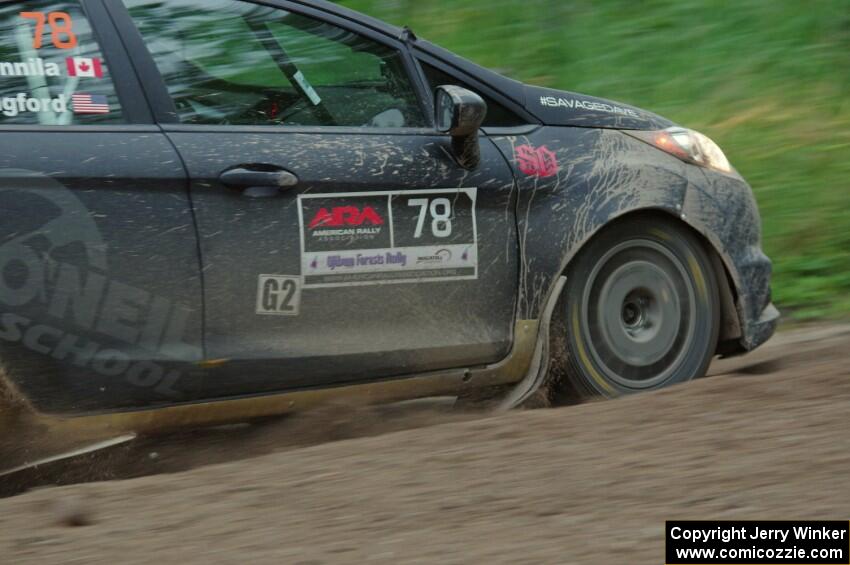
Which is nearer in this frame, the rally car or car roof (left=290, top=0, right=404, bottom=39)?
the rally car

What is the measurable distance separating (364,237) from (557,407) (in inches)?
41.3

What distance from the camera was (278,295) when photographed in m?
4.27

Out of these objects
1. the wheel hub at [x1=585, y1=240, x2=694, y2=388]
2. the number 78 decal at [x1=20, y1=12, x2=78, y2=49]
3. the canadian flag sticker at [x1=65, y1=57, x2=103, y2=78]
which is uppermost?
the number 78 decal at [x1=20, y1=12, x2=78, y2=49]

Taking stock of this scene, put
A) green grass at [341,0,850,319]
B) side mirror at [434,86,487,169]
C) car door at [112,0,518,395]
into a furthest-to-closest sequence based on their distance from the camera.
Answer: green grass at [341,0,850,319] < side mirror at [434,86,487,169] < car door at [112,0,518,395]

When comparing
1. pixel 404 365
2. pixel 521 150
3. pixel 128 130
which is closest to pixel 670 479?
pixel 404 365

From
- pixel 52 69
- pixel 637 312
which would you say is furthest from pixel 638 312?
pixel 52 69

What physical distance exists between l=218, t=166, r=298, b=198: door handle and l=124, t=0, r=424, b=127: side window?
229 mm

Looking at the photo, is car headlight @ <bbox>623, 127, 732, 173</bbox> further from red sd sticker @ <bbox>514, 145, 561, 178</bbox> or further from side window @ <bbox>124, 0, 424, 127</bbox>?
side window @ <bbox>124, 0, 424, 127</bbox>

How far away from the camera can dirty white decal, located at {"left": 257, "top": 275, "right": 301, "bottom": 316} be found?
4234 mm

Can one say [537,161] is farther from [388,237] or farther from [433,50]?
[388,237]

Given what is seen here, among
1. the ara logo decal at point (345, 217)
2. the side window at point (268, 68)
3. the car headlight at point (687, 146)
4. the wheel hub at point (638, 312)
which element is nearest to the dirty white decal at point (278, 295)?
the ara logo decal at point (345, 217)

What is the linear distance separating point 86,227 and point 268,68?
0.95 meters

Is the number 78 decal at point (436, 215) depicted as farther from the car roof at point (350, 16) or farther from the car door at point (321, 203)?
the car roof at point (350, 16)

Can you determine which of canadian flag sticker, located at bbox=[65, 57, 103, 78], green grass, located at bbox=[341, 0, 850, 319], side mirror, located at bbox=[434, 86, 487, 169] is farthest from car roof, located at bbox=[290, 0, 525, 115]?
green grass, located at bbox=[341, 0, 850, 319]
